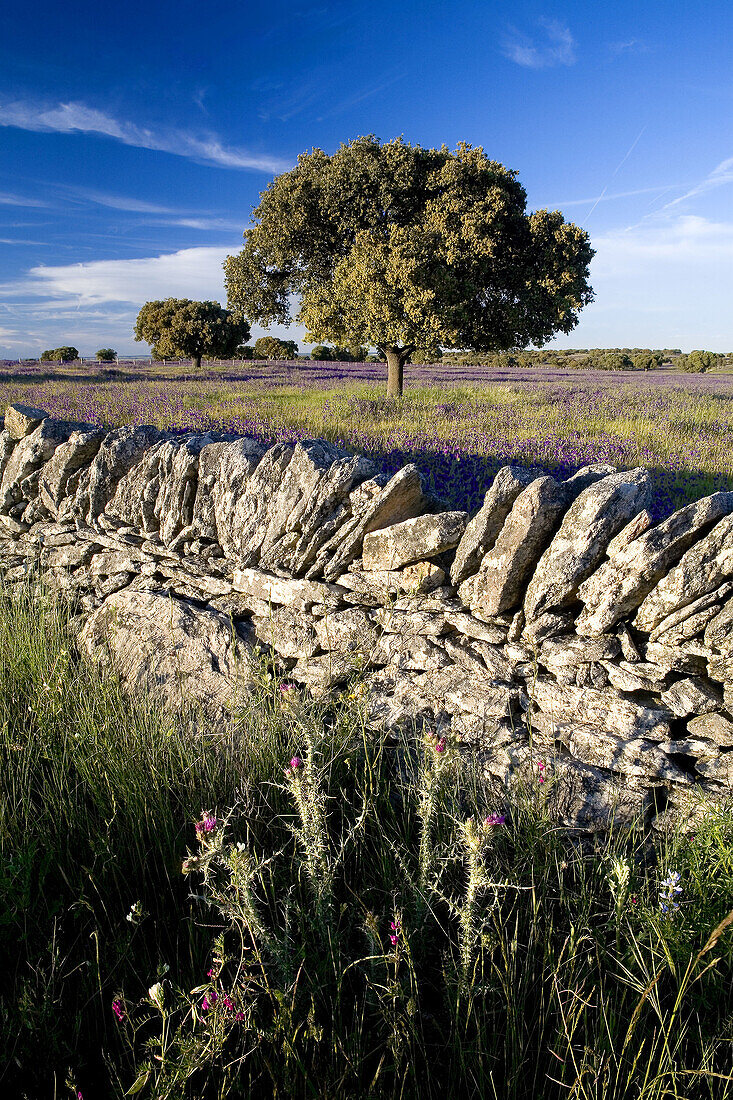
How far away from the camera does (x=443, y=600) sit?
3.47 meters

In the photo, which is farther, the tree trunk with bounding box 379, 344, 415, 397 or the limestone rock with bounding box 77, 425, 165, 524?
the tree trunk with bounding box 379, 344, 415, 397

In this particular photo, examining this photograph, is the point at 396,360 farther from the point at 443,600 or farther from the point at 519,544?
the point at 519,544

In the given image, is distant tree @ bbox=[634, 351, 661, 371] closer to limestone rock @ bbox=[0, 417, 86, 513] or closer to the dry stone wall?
limestone rock @ bbox=[0, 417, 86, 513]

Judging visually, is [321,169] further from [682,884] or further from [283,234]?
[682,884]

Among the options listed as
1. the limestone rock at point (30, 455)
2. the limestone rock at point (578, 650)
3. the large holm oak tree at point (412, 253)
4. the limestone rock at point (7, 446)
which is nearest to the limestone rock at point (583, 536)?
the limestone rock at point (578, 650)

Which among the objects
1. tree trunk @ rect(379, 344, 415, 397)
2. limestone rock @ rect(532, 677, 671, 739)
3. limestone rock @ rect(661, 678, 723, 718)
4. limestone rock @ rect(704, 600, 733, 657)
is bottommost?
limestone rock @ rect(532, 677, 671, 739)

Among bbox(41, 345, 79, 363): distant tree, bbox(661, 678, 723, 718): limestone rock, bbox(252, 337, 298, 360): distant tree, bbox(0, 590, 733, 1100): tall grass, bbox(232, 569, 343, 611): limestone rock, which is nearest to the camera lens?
bbox(0, 590, 733, 1100): tall grass

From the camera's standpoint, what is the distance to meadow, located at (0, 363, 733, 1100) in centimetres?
165

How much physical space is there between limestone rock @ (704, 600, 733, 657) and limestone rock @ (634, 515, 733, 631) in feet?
0.41

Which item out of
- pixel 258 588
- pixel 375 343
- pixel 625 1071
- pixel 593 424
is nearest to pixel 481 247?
pixel 375 343

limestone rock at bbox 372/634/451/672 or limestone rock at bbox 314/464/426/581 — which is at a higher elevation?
limestone rock at bbox 314/464/426/581

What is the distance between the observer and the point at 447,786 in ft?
8.54

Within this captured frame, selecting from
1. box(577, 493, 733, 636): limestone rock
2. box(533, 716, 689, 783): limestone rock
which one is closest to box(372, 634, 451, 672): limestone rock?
box(533, 716, 689, 783): limestone rock

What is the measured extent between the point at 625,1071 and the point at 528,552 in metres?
2.16
